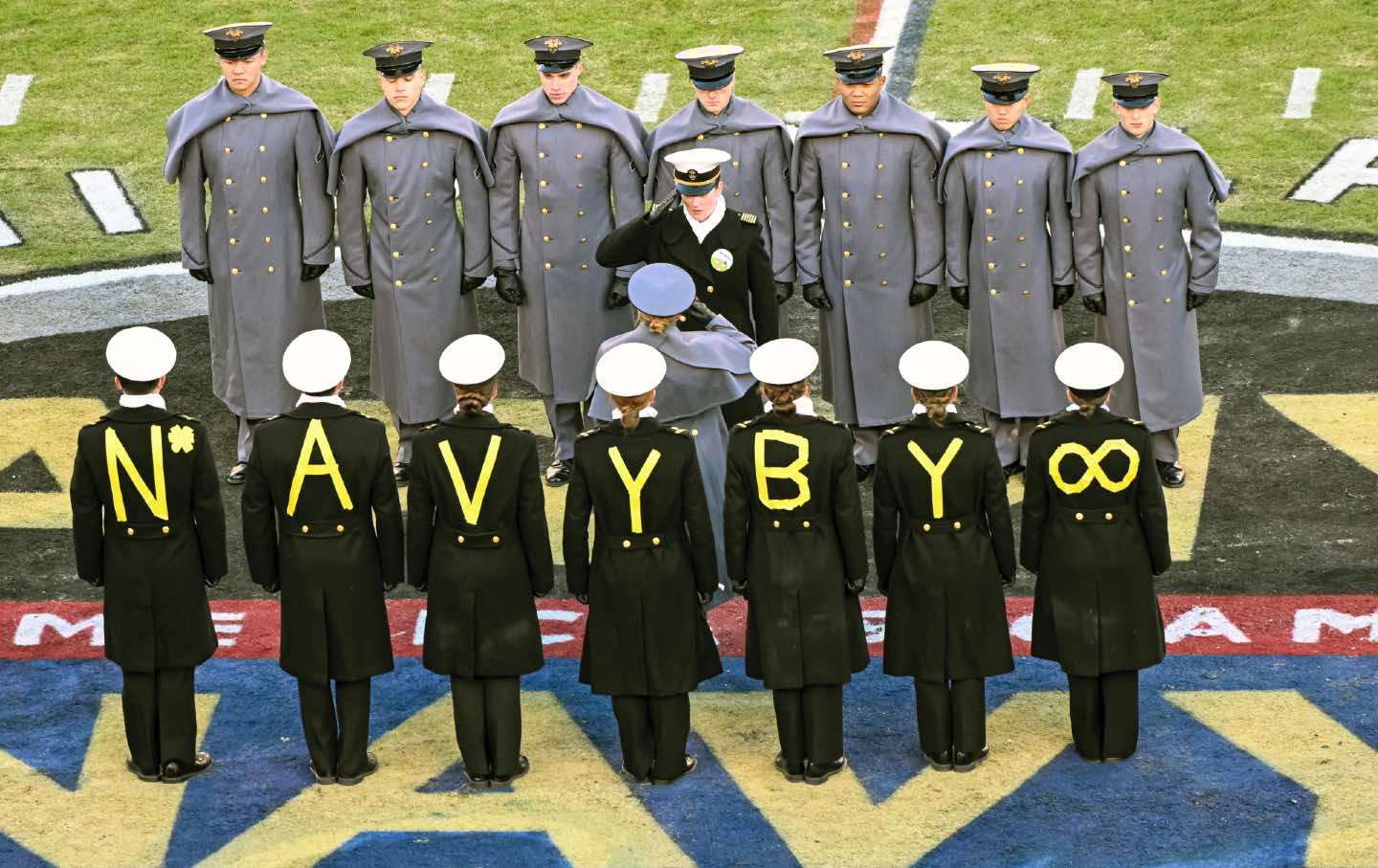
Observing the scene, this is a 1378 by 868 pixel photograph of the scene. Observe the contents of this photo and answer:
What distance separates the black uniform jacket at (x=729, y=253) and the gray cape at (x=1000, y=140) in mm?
1353

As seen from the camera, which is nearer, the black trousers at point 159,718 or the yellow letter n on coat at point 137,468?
the yellow letter n on coat at point 137,468

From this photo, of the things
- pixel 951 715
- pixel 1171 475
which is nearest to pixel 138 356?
pixel 951 715

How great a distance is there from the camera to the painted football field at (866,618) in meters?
7.11

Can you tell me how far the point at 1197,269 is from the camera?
33.9 ft

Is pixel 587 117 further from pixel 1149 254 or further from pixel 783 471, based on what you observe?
pixel 783 471

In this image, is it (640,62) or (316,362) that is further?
(640,62)

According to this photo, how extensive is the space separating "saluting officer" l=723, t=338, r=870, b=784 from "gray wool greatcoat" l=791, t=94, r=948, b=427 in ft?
10.2

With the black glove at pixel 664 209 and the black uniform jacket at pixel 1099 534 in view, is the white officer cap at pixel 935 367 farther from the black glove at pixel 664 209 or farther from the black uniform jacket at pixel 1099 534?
the black glove at pixel 664 209

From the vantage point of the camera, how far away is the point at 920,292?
10.5m

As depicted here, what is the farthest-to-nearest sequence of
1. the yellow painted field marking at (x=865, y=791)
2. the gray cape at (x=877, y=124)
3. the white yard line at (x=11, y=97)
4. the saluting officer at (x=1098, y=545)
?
the white yard line at (x=11, y=97), the gray cape at (x=877, y=124), the saluting officer at (x=1098, y=545), the yellow painted field marking at (x=865, y=791)

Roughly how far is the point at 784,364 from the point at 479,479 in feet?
3.74

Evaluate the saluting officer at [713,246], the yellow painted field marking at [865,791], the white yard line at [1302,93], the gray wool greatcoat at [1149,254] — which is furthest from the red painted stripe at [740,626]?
the white yard line at [1302,93]

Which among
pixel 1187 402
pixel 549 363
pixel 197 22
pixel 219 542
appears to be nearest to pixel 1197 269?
pixel 1187 402

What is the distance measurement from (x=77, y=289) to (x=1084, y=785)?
828 centimetres
